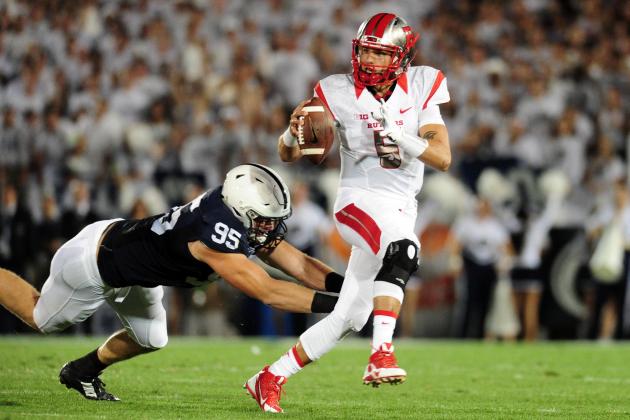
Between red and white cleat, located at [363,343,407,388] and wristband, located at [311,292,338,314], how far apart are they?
0.30 metres

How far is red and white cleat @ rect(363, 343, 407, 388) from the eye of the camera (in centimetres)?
493

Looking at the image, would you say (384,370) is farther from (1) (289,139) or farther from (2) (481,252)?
(2) (481,252)

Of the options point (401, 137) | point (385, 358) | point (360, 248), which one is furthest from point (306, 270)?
point (401, 137)

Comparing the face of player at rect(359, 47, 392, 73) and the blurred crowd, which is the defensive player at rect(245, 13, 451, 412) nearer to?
the face of player at rect(359, 47, 392, 73)

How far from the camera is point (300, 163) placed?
37.8 ft

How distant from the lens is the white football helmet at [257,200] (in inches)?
206

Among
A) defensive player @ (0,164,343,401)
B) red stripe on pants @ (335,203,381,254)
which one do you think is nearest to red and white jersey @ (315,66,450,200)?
red stripe on pants @ (335,203,381,254)

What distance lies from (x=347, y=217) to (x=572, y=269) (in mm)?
6048

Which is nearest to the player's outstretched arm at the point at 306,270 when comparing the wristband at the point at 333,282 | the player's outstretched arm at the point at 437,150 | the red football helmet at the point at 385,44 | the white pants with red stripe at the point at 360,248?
the wristband at the point at 333,282

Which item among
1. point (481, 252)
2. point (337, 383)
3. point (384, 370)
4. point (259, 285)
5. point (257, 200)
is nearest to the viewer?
point (384, 370)

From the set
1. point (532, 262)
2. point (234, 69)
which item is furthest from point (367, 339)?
point (234, 69)

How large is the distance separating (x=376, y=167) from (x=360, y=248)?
1.47 ft

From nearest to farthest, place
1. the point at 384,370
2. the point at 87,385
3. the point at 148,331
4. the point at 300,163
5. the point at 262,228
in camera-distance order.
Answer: the point at 384,370 → the point at 262,228 → the point at 148,331 → the point at 87,385 → the point at 300,163

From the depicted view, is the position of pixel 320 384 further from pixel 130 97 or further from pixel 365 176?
pixel 130 97
